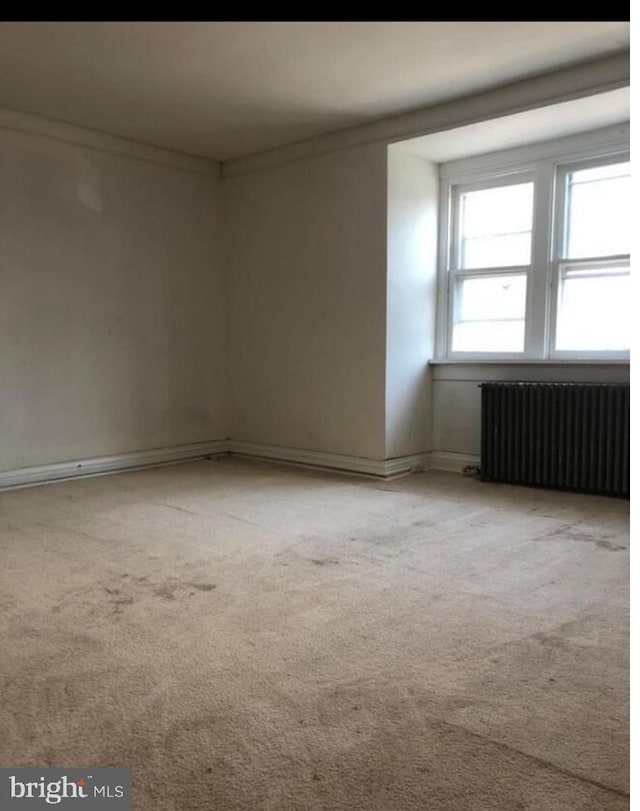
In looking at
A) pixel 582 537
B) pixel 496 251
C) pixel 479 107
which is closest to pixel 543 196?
pixel 496 251

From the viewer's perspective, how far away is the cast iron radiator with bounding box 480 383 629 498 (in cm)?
443

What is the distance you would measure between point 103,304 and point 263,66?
2.34 metres

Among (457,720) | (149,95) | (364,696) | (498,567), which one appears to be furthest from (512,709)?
(149,95)

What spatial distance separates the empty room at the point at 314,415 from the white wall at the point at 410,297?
30 mm

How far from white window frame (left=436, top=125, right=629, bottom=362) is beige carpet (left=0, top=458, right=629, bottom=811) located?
1546 mm

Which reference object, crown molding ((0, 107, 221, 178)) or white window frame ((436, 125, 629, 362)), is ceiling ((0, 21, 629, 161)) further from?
white window frame ((436, 125, 629, 362))

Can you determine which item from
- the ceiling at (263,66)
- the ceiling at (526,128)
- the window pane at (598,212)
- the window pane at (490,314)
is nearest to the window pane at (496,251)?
the window pane at (490,314)

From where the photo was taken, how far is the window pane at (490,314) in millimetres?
5176

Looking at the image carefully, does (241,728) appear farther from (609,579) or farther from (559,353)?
(559,353)

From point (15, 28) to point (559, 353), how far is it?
408 centimetres

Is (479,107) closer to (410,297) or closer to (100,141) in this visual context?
(410,297)

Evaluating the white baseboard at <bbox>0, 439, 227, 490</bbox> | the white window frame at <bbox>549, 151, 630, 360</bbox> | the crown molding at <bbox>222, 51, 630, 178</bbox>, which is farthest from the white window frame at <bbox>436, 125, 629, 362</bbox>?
the white baseboard at <bbox>0, 439, 227, 490</bbox>

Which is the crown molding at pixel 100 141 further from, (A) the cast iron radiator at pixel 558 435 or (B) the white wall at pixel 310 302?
(A) the cast iron radiator at pixel 558 435

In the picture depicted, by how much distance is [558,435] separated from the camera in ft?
15.4
